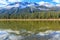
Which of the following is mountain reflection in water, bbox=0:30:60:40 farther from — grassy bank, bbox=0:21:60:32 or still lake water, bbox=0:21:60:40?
grassy bank, bbox=0:21:60:32

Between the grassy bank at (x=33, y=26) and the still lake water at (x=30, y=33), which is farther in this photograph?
the grassy bank at (x=33, y=26)

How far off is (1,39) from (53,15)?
36.1ft

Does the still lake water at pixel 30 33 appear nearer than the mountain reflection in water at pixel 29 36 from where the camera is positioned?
No

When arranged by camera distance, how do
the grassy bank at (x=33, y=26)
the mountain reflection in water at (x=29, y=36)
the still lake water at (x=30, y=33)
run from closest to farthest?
the mountain reflection in water at (x=29, y=36), the still lake water at (x=30, y=33), the grassy bank at (x=33, y=26)

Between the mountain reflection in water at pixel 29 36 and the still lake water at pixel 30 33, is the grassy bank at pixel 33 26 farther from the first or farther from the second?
the mountain reflection in water at pixel 29 36

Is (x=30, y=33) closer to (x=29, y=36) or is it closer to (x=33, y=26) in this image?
(x=29, y=36)

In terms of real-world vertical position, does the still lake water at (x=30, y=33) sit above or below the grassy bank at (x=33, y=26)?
above

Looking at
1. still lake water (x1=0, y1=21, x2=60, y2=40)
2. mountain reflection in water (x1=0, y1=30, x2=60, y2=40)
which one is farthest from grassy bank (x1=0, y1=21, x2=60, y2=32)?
mountain reflection in water (x1=0, y1=30, x2=60, y2=40)

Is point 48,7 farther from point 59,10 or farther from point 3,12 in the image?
point 3,12

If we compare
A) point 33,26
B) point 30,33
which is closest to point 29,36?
point 30,33

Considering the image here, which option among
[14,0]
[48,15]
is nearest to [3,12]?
[14,0]

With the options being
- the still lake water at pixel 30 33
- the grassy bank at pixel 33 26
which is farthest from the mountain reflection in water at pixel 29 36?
the grassy bank at pixel 33 26

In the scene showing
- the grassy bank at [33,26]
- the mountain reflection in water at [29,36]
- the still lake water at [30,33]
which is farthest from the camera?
the grassy bank at [33,26]

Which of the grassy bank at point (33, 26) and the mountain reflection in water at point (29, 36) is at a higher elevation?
the mountain reflection in water at point (29, 36)
